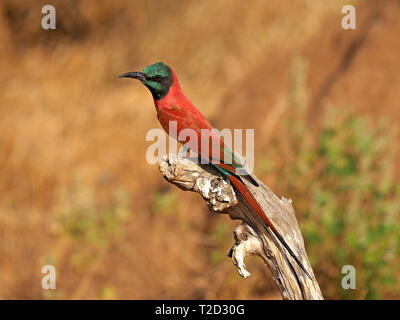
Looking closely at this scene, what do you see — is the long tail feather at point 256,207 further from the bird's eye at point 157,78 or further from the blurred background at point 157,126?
the blurred background at point 157,126

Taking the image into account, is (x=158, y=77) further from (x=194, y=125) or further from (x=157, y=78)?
(x=194, y=125)

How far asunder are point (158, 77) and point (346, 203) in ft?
6.49

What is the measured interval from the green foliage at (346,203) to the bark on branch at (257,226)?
122cm

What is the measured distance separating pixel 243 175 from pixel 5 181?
5.45 m

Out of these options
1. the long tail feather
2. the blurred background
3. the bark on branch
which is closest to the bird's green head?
the bark on branch

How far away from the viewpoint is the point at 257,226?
2670 millimetres

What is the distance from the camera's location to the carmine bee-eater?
8.55 ft

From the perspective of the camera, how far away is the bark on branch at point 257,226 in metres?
2.58

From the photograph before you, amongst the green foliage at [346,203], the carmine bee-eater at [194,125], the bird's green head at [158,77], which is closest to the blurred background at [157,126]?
the green foliage at [346,203]

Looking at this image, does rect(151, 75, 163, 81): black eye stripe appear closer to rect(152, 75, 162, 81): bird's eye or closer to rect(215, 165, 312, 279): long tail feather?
rect(152, 75, 162, 81): bird's eye

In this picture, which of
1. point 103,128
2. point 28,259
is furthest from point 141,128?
point 28,259

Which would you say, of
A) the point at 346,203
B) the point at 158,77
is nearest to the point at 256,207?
the point at 158,77

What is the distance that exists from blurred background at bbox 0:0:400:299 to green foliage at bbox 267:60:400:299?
1 cm

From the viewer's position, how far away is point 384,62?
19.0 feet
